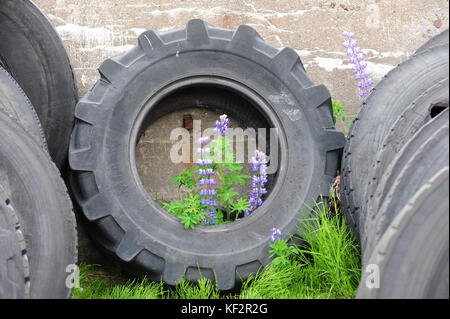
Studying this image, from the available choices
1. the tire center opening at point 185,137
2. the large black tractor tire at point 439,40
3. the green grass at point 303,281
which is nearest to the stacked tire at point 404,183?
the large black tractor tire at point 439,40

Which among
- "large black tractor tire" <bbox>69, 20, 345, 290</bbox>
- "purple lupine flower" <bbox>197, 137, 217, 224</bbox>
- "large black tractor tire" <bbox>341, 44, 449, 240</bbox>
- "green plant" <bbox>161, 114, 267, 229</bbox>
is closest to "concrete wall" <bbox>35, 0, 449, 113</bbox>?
"large black tractor tire" <bbox>69, 20, 345, 290</bbox>

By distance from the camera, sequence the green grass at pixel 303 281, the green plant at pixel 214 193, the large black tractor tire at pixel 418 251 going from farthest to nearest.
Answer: the green plant at pixel 214 193, the green grass at pixel 303 281, the large black tractor tire at pixel 418 251

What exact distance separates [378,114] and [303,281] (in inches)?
40.0

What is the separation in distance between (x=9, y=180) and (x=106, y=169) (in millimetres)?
643

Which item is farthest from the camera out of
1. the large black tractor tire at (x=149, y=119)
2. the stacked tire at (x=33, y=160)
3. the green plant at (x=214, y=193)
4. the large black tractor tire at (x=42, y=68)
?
the large black tractor tire at (x=42, y=68)

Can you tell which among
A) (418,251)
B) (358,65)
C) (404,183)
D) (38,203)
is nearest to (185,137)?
(358,65)

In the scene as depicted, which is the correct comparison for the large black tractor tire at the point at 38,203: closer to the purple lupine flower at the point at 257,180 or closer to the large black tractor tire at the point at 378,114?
the purple lupine flower at the point at 257,180

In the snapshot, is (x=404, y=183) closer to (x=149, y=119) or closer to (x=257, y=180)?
(x=257, y=180)

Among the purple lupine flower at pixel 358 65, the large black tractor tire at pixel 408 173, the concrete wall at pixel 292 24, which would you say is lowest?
the large black tractor tire at pixel 408 173

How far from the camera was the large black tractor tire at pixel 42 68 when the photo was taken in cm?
288

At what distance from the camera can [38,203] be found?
2.03 metres

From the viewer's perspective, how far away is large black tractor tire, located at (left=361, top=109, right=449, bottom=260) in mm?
1646

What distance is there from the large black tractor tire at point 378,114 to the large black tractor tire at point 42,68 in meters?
1.73

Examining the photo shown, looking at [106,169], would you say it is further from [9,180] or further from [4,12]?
[4,12]
